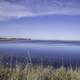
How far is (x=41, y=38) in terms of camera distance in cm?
352

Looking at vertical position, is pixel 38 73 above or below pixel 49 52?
below

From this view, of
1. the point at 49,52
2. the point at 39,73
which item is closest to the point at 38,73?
the point at 39,73

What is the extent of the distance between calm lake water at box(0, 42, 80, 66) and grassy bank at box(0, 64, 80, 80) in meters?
0.09

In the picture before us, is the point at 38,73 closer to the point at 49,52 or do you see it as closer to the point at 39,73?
the point at 39,73

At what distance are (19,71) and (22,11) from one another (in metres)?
0.70

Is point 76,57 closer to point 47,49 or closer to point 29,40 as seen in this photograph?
point 47,49

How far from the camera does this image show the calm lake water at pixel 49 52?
11.4ft

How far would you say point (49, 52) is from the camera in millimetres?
3574

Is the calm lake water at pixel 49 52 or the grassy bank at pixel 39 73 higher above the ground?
the calm lake water at pixel 49 52

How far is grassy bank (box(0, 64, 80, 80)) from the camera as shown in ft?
11.1

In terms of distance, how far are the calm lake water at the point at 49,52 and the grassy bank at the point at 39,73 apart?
9 centimetres

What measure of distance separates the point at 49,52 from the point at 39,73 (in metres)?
0.28

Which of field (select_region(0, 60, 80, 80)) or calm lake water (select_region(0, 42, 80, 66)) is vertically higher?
calm lake water (select_region(0, 42, 80, 66))

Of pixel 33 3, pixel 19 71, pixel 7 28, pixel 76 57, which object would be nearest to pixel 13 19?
pixel 7 28
